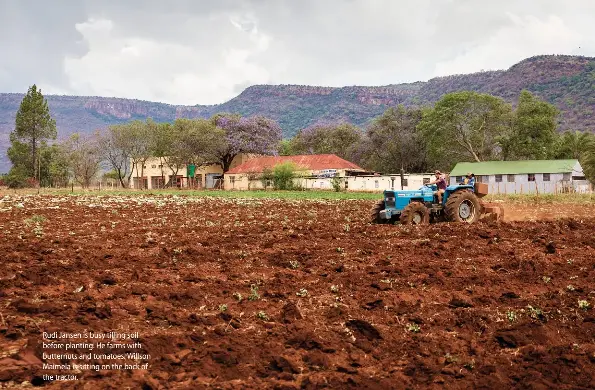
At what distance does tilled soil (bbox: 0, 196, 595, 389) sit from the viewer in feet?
15.9

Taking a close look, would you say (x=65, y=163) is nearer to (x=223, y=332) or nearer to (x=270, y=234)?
(x=270, y=234)

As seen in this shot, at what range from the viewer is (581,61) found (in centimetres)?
16000

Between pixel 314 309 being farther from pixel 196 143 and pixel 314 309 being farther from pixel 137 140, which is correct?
pixel 137 140

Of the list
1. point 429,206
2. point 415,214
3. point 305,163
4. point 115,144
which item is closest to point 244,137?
point 305,163

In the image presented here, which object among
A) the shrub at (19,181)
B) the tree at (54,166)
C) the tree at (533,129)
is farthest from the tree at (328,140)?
the shrub at (19,181)

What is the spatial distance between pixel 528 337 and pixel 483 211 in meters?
14.4

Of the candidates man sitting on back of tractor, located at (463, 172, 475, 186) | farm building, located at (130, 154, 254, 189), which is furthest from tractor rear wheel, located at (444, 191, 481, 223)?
farm building, located at (130, 154, 254, 189)

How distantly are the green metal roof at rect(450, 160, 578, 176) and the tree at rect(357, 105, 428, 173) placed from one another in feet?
37.5

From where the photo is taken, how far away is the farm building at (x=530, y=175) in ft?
202

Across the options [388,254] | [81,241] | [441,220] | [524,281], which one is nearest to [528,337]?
[524,281]

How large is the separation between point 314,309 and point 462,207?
39.9ft

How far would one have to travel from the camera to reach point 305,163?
74812 mm

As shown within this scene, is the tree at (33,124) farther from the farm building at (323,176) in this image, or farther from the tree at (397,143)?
the tree at (397,143)

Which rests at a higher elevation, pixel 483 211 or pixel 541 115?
pixel 541 115
